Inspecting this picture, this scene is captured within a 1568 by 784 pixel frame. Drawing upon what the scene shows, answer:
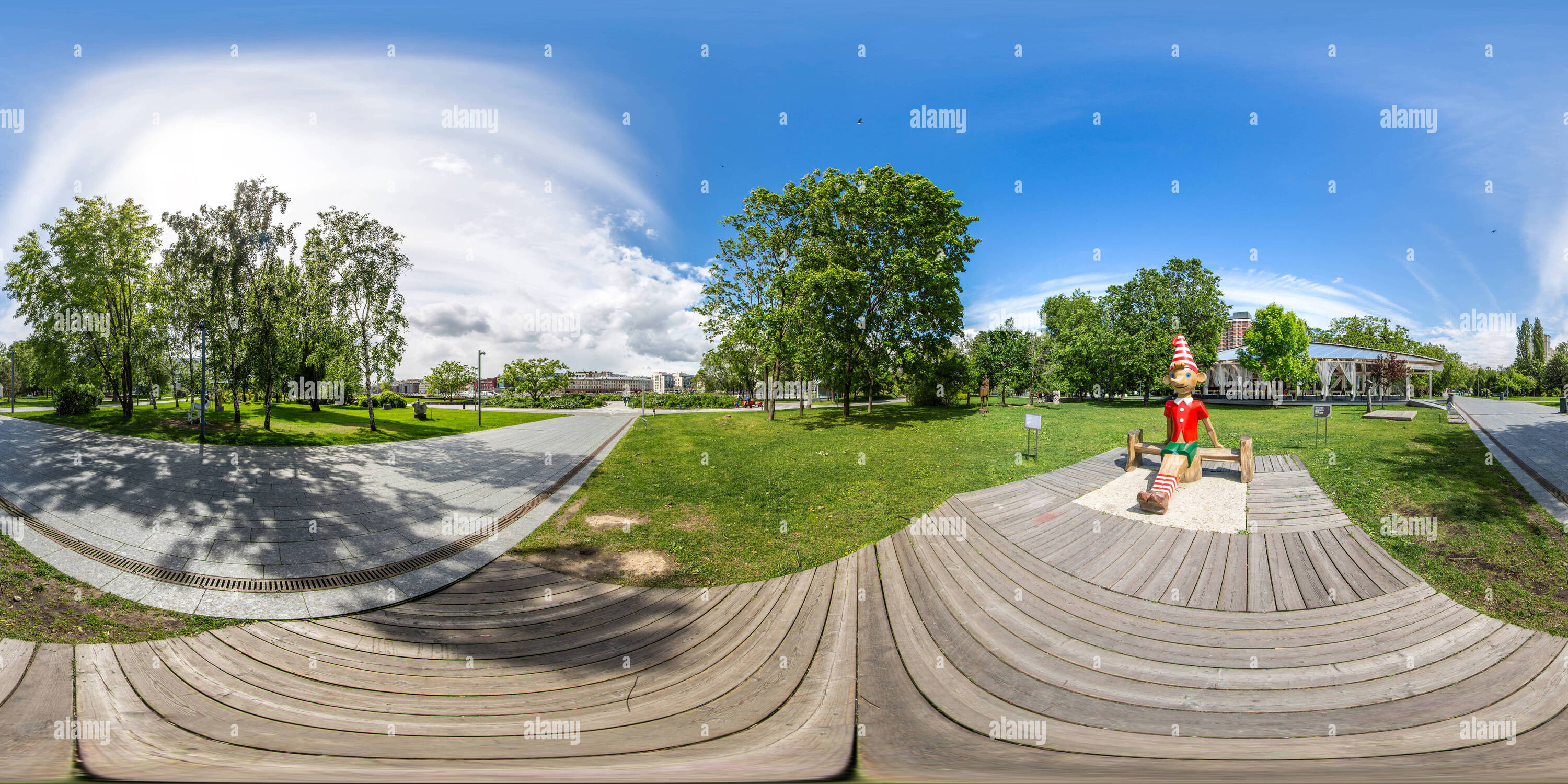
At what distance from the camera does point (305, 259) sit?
52.1 feet

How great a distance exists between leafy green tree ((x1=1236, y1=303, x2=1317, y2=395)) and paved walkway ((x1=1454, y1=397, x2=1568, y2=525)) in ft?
17.5

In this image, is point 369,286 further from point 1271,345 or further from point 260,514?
point 1271,345

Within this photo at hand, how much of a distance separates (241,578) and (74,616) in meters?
0.85

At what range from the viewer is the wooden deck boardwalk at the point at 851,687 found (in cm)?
260

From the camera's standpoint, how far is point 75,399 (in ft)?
41.0

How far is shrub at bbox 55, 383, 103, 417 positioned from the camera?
12336 mm

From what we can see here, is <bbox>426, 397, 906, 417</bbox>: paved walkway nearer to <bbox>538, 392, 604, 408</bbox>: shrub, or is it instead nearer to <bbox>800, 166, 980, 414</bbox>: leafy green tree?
<bbox>538, 392, 604, 408</bbox>: shrub

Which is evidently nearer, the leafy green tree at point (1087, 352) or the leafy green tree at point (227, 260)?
the leafy green tree at point (227, 260)

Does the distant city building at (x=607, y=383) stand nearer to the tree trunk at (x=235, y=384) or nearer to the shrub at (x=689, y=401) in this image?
the shrub at (x=689, y=401)

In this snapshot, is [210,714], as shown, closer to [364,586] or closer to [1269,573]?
[364,586]

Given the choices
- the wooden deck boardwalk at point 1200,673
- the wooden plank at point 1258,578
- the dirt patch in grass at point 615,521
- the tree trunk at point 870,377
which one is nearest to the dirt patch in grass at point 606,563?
the dirt patch in grass at point 615,521

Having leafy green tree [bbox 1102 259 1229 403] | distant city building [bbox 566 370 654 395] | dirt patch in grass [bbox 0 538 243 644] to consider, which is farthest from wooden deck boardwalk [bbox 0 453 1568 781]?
distant city building [bbox 566 370 654 395]

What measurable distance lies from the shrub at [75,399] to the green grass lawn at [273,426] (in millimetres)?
228

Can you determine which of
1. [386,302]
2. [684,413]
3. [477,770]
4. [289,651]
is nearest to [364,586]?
[289,651]
